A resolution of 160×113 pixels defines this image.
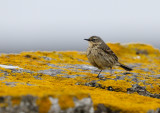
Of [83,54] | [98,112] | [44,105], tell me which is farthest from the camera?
[83,54]

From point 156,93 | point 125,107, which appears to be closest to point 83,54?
point 156,93

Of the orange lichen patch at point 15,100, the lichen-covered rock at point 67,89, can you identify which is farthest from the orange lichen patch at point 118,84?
the orange lichen patch at point 15,100

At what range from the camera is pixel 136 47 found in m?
14.5

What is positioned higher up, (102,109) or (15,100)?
(15,100)

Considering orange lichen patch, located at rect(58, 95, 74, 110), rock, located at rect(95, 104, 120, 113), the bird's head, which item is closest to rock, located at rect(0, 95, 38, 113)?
orange lichen patch, located at rect(58, 95, 74, 110)

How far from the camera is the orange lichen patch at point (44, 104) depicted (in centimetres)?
319

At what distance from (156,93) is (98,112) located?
2.43 meters

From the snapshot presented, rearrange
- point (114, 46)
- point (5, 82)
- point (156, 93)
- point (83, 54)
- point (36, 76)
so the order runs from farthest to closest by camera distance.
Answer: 1. point (114, 46)
2. point (83, 54)
3. point (36, 76)
4. point (156, 93)
5. point (5, 82)

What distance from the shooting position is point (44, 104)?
3205 millimetres

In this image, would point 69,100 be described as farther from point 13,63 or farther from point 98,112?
point 13,63

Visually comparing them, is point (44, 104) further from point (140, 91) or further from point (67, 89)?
point (140, 91)

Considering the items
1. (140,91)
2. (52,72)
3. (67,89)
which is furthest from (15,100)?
(52,72)

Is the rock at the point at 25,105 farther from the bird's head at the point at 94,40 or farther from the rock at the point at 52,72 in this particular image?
the bird's head at the point at 94,40

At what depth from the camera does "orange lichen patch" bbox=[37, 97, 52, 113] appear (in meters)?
3.19
